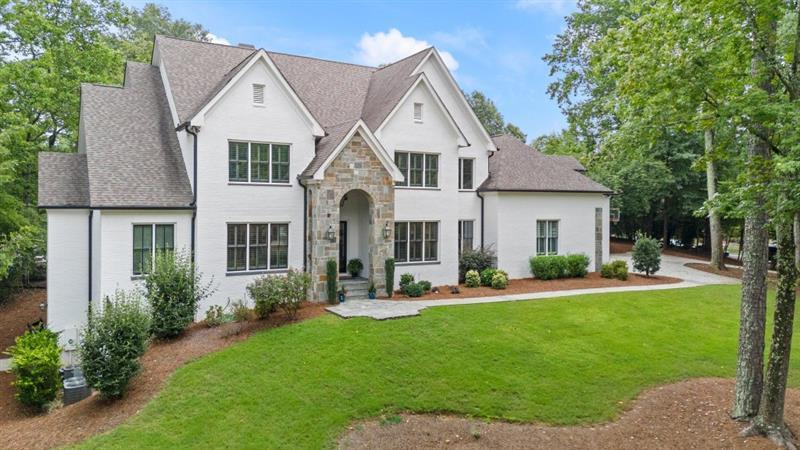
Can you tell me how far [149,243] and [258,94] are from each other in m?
6.41

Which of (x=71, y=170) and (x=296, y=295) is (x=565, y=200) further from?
(x=71, y=170)

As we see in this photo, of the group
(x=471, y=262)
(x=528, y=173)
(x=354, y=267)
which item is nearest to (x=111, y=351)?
(x=354, y=267)

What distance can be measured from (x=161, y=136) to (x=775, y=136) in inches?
736

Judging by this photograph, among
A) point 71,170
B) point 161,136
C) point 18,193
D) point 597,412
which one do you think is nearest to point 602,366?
point 597,412

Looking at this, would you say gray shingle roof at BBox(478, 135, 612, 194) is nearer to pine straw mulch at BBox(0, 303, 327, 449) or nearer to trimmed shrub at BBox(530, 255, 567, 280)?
trimmed shrub at BBox(530, 255, 567, 280)

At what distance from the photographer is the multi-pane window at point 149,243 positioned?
1659 centimetres

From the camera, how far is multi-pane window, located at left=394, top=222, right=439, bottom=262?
21188mm

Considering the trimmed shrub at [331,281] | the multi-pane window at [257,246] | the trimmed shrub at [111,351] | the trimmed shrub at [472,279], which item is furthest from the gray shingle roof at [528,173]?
the trimmed shrub at [111,351]

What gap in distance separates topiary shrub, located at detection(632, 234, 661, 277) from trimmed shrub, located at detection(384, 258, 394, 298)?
14191mm

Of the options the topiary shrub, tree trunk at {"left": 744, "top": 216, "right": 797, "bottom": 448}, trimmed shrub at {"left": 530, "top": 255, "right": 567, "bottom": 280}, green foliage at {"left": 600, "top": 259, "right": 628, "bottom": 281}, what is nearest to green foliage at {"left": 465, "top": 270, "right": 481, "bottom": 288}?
trimmed shrub at {"left": 530, "top": 255, "right": 567, "bottom": 280}

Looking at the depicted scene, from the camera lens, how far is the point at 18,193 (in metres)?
23.7

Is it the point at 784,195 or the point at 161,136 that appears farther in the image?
the point at 161,136

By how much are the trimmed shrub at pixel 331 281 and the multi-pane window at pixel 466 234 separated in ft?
25.8

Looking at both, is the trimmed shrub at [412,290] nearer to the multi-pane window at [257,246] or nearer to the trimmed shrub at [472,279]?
the trimmed shrub at [472,279]
